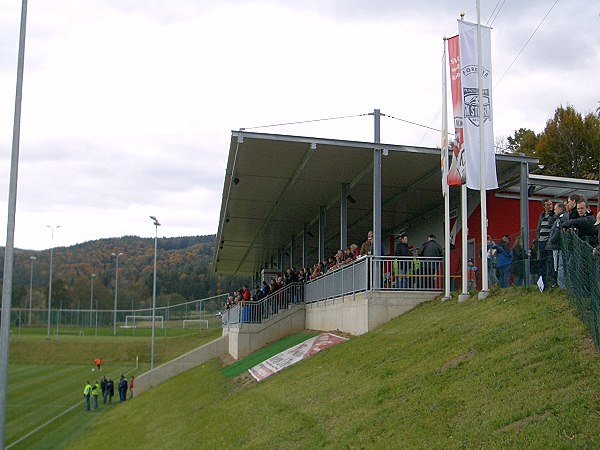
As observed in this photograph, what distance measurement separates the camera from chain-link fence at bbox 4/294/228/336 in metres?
94.7

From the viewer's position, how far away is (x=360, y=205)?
33.3 metres

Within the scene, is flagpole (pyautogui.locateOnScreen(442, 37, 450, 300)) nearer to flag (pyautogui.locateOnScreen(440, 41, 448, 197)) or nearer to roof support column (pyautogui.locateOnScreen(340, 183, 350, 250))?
flag (pyautogui.locateOnScreen(440, 41, 448, 197))

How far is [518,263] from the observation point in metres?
15.4

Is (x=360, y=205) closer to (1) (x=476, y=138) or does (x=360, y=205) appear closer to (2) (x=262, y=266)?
(1) (x=476, y=138)

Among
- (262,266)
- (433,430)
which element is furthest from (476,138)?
(262,266)

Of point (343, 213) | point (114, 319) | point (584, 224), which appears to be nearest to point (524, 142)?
point (343, 213)

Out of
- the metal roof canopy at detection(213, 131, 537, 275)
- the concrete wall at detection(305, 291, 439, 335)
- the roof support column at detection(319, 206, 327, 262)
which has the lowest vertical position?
the concrete wall at detection(305, 291, 439, 335)

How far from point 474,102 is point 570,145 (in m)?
35.8

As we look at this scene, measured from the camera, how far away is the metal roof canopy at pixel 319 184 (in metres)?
22.4

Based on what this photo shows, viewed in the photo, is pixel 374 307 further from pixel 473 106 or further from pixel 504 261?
pixel 473 106

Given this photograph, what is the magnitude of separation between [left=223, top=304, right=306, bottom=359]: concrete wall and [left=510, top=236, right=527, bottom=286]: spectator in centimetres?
1446

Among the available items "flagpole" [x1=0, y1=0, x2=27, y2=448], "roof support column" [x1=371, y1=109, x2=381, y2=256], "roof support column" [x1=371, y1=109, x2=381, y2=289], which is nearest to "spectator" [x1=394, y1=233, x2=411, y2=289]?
"roof support column" [x1=371, y1=109, x2=381, y2=289]

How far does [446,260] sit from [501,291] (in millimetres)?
2700

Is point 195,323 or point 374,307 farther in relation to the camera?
point 195,323
